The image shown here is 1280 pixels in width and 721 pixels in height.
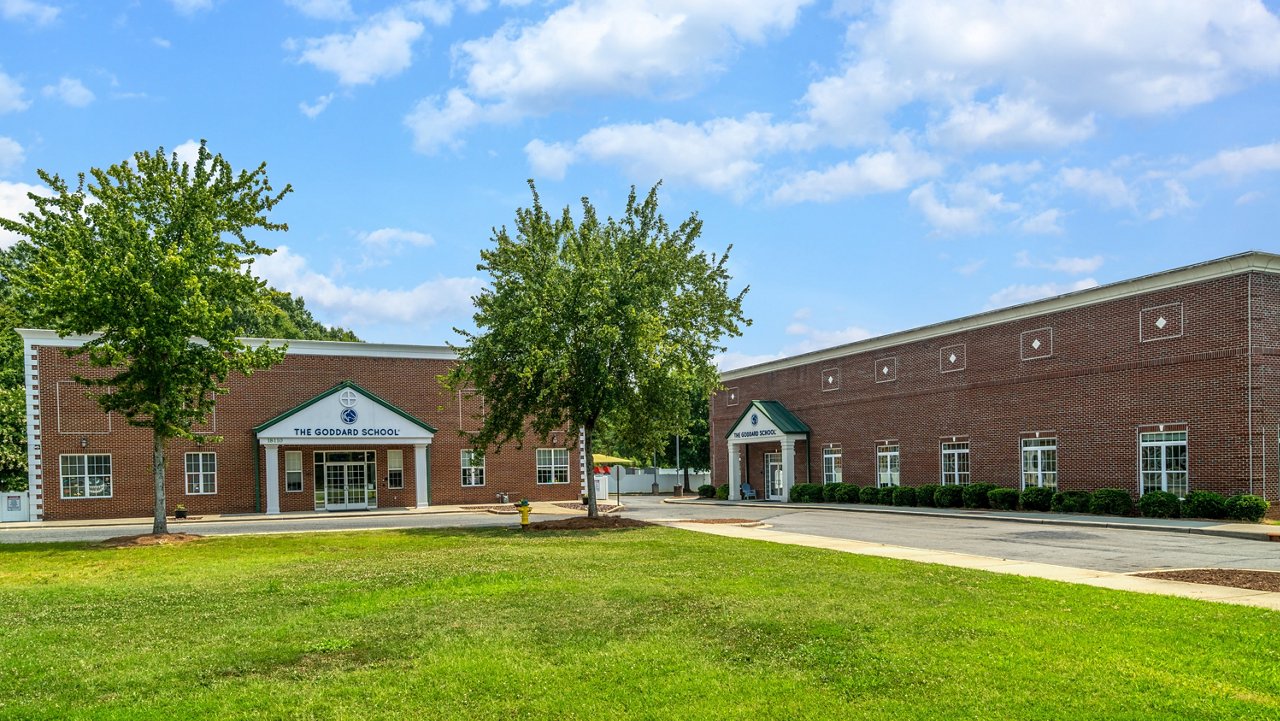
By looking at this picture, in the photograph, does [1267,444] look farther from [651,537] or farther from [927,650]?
[927,650]

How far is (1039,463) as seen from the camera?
34312 millimetres

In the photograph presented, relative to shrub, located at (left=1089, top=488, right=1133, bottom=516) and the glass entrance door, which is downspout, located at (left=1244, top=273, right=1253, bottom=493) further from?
the glass entrance door

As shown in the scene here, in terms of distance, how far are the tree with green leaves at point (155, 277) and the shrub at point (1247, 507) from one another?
24.8 meters

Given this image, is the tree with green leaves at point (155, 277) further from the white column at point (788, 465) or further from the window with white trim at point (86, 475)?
the white column at point (788, 465)

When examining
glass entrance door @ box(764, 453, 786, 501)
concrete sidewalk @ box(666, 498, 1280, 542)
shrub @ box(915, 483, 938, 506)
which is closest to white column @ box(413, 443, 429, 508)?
concrete sidewalk @ box(666, 498, 1280, 542)

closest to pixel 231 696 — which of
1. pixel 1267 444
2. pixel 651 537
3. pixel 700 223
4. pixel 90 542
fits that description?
pixel 651 537

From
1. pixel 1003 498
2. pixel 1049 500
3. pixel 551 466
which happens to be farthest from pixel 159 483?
pixel 1049 500

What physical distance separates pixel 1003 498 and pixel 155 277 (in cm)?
2727

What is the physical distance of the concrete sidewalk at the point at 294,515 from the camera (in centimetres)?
3369

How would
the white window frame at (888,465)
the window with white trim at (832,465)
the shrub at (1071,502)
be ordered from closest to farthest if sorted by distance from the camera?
the shrub at (1071,502)
the white window frame at (888,465)
the window with white trim at (832,465)

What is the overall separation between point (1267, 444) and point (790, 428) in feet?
75.5

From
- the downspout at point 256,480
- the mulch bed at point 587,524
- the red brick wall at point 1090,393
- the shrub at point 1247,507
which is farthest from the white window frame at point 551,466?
the shrub at point 1247,507

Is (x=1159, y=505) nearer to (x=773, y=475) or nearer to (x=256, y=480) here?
(x=773, y=475)

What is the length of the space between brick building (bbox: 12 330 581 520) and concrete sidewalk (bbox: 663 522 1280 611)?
14348 millimetres
